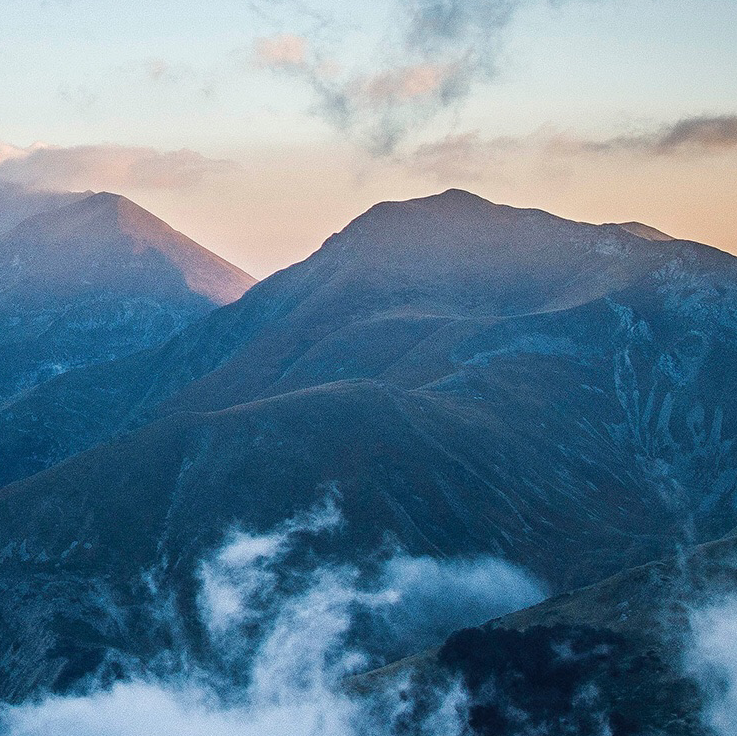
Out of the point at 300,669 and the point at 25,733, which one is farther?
the point at 300,669

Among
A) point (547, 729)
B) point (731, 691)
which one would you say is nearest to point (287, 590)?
point (547, 729)

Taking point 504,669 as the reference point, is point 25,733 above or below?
below

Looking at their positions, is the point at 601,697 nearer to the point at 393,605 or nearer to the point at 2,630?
the point at 393,605

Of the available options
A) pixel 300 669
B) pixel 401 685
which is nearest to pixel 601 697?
pixel 401 685

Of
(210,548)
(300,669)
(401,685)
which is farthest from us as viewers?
(210,548)

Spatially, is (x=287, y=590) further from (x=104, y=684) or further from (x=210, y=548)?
(x=104, y=684)

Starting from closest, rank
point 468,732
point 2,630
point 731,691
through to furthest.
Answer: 1. point 731,691
2. point 468,732
3. point 2,630

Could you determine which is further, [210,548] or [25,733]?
[210,548]

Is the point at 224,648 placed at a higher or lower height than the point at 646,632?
lower

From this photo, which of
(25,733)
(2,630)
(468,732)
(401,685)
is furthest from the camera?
(2,630)
